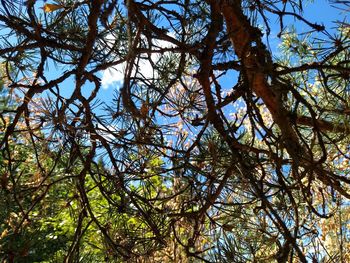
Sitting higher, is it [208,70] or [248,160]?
[208,70]

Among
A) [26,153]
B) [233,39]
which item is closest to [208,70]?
[233,39]

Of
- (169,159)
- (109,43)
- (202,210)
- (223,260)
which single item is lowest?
(223,260)

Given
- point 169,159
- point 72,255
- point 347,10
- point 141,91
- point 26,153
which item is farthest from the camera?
point 26,153

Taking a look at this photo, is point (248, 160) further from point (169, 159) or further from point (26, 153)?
point (26, 153)

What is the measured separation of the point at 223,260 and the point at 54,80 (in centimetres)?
43

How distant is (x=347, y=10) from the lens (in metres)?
0.75

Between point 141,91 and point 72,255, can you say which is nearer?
point 72,255

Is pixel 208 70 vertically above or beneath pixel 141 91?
beneath

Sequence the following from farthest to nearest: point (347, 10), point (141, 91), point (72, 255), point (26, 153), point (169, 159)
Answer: point (26, 153)
point (141, 91)
point (169, 159)
point (72, 255)
point (347, 10)

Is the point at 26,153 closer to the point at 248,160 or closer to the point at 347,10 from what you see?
the point at 248,160

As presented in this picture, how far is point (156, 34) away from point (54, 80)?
21 centimetres

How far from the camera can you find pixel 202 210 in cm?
91

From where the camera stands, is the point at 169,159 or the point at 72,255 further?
the point at 169,159

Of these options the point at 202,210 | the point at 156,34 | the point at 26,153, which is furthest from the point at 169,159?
the point at 26,153
